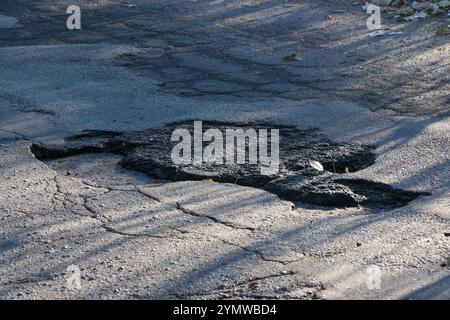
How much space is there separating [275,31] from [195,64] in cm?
206

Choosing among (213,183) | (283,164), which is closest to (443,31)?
(283,164)

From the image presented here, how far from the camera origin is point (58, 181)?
5914 millimetres

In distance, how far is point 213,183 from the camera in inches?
229

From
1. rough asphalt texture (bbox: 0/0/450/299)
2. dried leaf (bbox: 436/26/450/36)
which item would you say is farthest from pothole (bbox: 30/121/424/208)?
dried leaf (bbox: 436/26/450/36)

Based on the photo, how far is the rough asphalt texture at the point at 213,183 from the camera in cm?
445

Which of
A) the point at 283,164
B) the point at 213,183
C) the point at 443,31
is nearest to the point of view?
the point at 213,183

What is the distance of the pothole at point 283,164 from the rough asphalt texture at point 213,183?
0.11 m

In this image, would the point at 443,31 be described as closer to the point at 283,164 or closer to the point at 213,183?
the point at 283,164

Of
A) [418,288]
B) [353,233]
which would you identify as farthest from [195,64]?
[418,288]

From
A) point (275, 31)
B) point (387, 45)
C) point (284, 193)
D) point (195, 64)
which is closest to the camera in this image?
point (284, 193)

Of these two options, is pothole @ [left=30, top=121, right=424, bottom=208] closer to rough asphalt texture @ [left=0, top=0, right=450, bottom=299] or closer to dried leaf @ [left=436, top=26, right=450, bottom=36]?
rough asphalt texture @ [left=0, top=0, right=450, bottom=299]

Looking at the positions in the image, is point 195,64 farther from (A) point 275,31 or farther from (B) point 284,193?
(B) point 284,193

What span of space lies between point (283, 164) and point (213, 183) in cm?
56

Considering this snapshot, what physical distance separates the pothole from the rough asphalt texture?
0.11m
